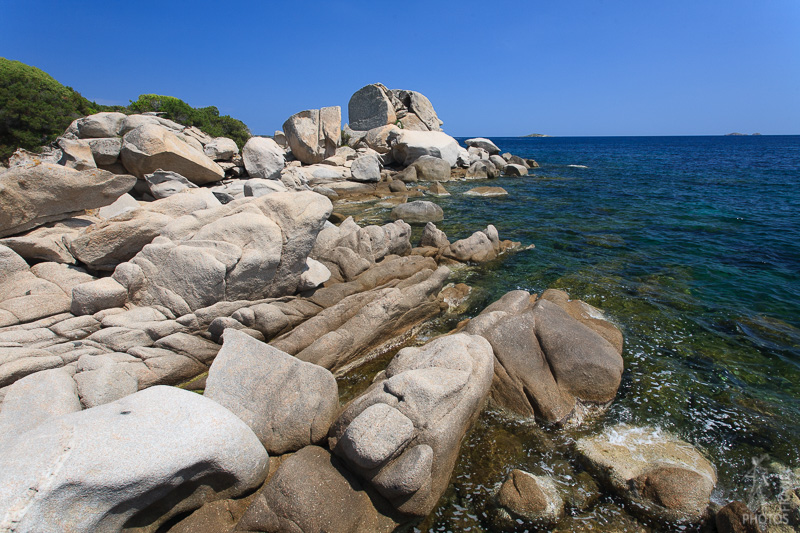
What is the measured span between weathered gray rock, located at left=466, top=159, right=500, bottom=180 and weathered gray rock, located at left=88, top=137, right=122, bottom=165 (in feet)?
94.0

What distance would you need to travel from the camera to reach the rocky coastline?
→ 14.7 feet

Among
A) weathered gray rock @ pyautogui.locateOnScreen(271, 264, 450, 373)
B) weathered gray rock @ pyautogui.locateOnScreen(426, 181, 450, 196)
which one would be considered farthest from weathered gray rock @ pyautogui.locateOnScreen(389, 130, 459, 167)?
weathered gray rock @ pyautogui.locateOnScreen(271, 264, 450, 373)

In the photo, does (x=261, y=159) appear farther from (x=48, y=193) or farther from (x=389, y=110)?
(x=389, y=110)

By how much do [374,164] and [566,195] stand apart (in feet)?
49.4

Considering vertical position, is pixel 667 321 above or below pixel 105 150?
below

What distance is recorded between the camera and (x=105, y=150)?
15.9 metres

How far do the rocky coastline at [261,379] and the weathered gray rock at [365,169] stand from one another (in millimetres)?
17479

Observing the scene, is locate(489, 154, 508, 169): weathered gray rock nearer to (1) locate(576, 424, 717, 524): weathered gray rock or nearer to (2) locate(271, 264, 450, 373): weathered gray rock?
(2) locate(271, 264, 450, 373): weathered gray rock

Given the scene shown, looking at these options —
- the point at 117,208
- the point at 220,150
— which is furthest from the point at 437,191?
the point at 117,208

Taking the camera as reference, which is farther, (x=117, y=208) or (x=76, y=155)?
(x=76, y=155)

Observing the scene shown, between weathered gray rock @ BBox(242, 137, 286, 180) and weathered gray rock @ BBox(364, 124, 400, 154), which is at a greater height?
weathered gray rock @ BBox(364, 124, 400, 154)

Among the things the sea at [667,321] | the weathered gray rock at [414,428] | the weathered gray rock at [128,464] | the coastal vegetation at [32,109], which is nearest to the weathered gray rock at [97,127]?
the coastal vegetation at [32,109]

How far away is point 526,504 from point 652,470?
7.08 feet

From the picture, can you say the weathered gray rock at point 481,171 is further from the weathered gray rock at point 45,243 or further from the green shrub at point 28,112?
the weathered gray rock at point 45,243
